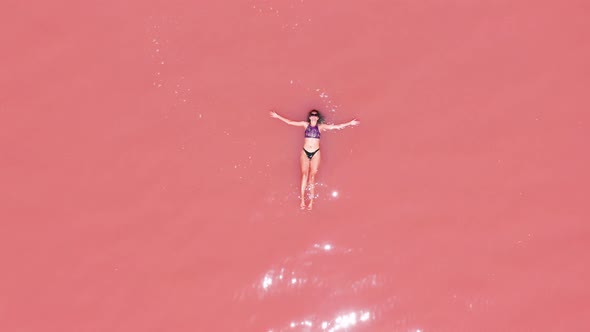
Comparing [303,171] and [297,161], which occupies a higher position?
[297,161]

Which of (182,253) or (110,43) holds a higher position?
(110,43)

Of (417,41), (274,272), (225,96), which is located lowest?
(274,272)

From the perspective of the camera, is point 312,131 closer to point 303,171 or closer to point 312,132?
point 312,132

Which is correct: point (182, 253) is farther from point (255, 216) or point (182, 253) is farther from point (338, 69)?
point (338, 69)

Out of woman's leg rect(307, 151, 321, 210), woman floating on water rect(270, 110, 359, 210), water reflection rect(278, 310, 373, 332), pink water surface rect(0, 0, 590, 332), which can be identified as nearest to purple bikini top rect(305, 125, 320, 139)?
woman floating on water rect(270, 110, 359, 210)

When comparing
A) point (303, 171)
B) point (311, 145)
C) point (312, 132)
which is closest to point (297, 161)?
point (303, 171)

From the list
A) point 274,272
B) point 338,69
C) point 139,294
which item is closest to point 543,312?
point 274,272

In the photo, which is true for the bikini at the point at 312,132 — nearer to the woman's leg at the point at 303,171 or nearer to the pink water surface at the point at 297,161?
the woman's leg at the point at 303,171
